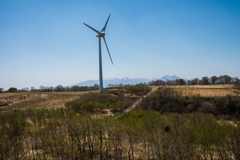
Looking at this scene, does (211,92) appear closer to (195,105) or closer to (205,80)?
(195,105)

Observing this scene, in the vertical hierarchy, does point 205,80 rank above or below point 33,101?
above

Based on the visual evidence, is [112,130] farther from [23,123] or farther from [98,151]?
[23,123]

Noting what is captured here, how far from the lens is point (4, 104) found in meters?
60.8

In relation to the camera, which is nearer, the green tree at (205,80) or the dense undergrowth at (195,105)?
the dense undergrowth at (195,105)

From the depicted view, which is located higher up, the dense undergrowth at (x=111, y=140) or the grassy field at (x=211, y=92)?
the grassy field at (x=211, y=92)

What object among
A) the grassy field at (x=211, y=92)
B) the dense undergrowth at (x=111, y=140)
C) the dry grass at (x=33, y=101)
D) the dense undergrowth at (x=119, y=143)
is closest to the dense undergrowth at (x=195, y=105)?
the grassy field at (x=211, y=92)

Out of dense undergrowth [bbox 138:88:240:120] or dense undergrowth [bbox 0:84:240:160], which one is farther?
dense undergrowth [bbox 138:88:240:120]

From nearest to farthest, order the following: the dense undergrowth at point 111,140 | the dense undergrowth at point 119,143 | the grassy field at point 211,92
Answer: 1. the dense undergrowth at point 119,143
2. the dense undergrowth at point 111,140
3. the grassy field at point 211,92

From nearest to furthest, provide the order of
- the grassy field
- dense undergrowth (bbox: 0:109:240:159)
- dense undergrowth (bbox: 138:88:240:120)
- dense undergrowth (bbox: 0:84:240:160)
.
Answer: dense undergrowth (bbox: 0:109:240:159)
dense undergrowth (bbox: 0:84:240:160)
dense undergrowth (bbox: 138:88:240:120)
the grassy field

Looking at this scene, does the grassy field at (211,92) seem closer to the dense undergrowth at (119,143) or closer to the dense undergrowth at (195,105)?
the dense undergrowth at (195,105)

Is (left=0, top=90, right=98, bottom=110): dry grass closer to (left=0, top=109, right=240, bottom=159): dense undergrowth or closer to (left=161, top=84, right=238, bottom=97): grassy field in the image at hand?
(left=0, top=109, right=240, bottom=159): dense undergrowth

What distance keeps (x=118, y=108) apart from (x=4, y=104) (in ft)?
171

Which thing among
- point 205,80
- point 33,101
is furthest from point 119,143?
point 205,80

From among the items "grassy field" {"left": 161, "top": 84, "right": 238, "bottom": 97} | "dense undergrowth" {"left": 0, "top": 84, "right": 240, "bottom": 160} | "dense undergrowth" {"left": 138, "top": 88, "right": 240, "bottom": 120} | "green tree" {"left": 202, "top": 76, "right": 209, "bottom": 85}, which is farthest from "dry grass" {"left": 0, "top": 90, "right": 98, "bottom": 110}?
"green tree" {"left": 202, "top": 76, "right": 209, "bottom": 85}
